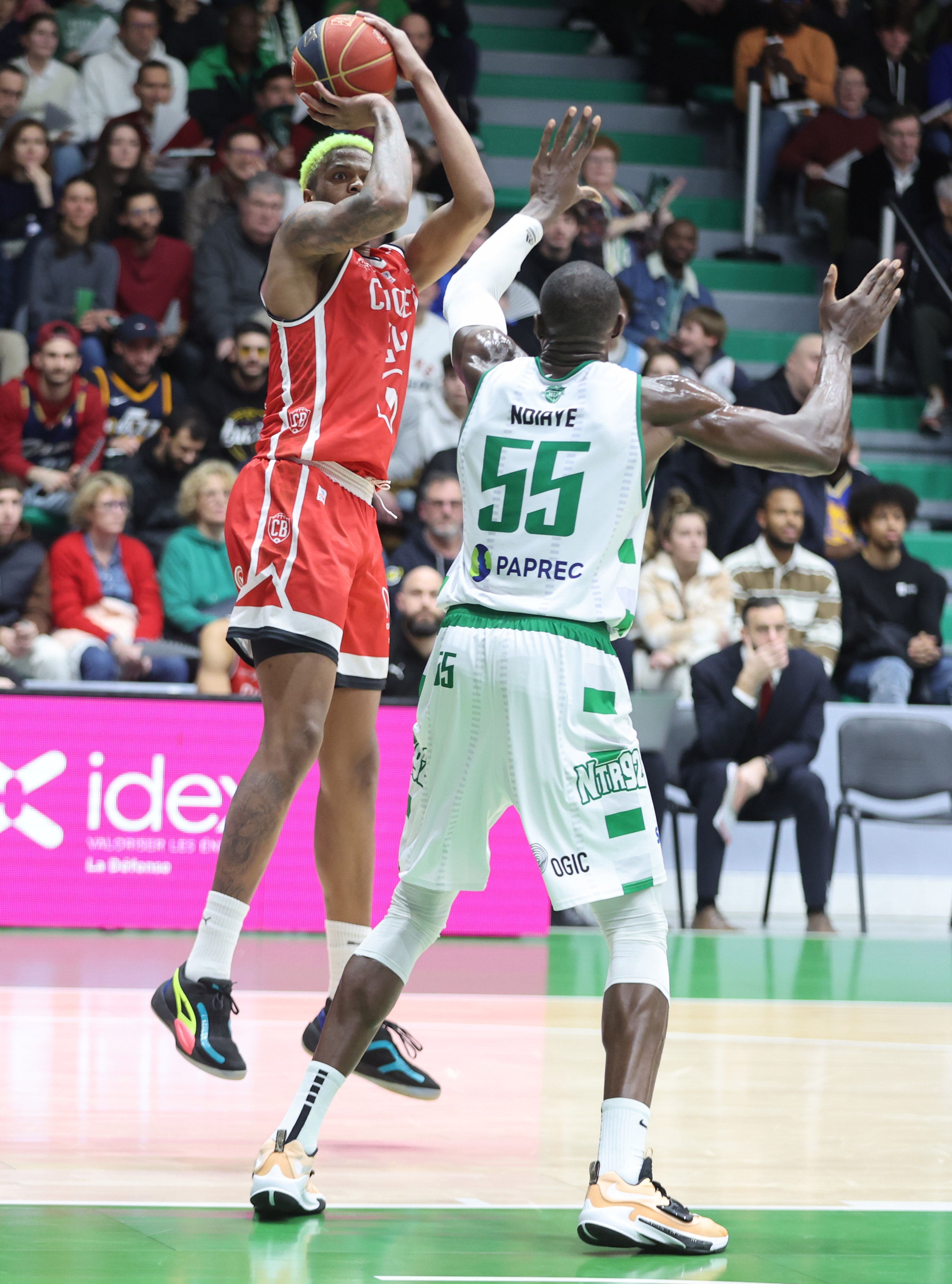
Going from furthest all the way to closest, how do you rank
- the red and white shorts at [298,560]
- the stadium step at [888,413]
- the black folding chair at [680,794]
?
the stadium step at [888,413] < the black folding chair at [680,794] < the red and white shorts at [298,560]

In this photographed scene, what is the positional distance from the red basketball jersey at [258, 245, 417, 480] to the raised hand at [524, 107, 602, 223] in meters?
0.44

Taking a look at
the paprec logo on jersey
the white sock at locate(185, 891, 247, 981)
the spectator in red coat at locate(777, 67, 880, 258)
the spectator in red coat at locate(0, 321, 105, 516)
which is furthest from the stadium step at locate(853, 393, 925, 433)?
the paprec logo on jersey

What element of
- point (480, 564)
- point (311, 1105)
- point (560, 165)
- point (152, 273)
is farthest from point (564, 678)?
point (152, 273)

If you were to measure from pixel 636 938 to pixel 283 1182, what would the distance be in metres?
0.87

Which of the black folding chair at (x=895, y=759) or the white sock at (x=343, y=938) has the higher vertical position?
the white sock at (x=343, y=938)

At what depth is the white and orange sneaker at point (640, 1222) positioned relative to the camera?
3.69 metres

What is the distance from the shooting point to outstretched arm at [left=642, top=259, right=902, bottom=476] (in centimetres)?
388

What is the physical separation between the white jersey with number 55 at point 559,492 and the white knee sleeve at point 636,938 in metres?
0.57

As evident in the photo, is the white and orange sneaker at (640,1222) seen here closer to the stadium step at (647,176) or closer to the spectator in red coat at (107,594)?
the spectator in red coat at (107,594)

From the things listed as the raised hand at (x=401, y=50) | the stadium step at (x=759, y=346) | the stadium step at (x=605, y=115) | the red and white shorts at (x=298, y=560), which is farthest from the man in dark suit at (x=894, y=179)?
the red and white shorts at (x=298, y=560)

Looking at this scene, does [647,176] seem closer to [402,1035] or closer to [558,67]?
[558,67]

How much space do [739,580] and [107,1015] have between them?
18.1 ft

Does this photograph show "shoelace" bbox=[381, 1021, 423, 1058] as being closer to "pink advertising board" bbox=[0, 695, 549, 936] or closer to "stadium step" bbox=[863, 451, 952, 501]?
"pink advertising board" bbox=[0, 695, 549, 936]

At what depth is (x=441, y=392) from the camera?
11.5 m
